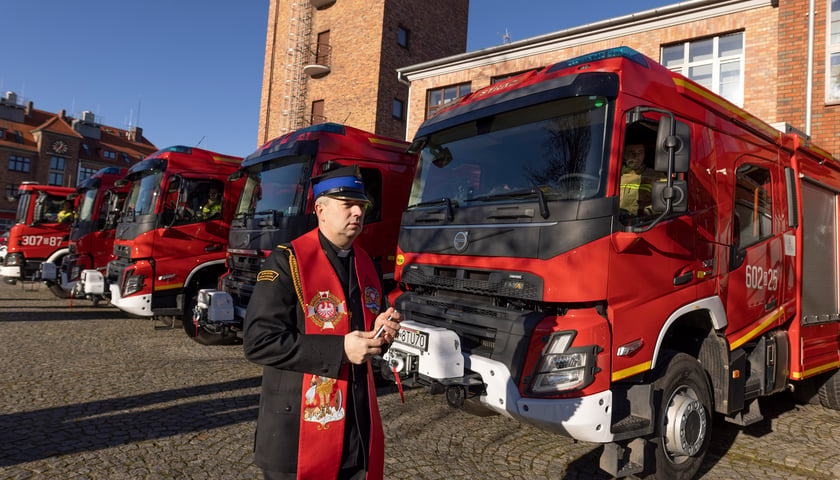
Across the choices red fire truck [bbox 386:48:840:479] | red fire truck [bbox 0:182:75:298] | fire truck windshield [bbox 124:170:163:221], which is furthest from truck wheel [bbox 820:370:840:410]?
red fire truck [bbox 0:182:75:298]

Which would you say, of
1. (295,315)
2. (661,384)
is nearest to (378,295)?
(295,315)

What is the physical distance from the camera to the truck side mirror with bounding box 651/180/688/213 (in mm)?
3078

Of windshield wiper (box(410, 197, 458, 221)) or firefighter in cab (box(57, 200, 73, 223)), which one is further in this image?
firefighter in cab (box(57, 200, 73, 223))

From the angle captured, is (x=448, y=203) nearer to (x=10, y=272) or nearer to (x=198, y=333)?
(x=198, y=333)

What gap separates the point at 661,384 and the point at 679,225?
3.63 feet

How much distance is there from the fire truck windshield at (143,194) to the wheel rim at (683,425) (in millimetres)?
8093

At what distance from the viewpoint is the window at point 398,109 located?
21906 millimetres

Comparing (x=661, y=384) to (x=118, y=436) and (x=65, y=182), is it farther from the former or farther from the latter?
(x=65, y=182)

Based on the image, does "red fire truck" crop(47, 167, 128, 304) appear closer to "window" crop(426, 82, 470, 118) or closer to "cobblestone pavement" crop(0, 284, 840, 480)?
"cobblestone pavement" crop(0, 284, 840, 480)

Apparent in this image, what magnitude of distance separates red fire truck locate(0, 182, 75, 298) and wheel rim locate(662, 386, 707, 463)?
14.6m

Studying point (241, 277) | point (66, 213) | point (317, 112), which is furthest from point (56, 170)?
point (241, 277)

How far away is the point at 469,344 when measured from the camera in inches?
137

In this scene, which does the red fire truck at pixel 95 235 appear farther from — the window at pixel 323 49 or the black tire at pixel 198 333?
the window at pixel 323 49

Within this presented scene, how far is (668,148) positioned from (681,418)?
1874 millimetres
